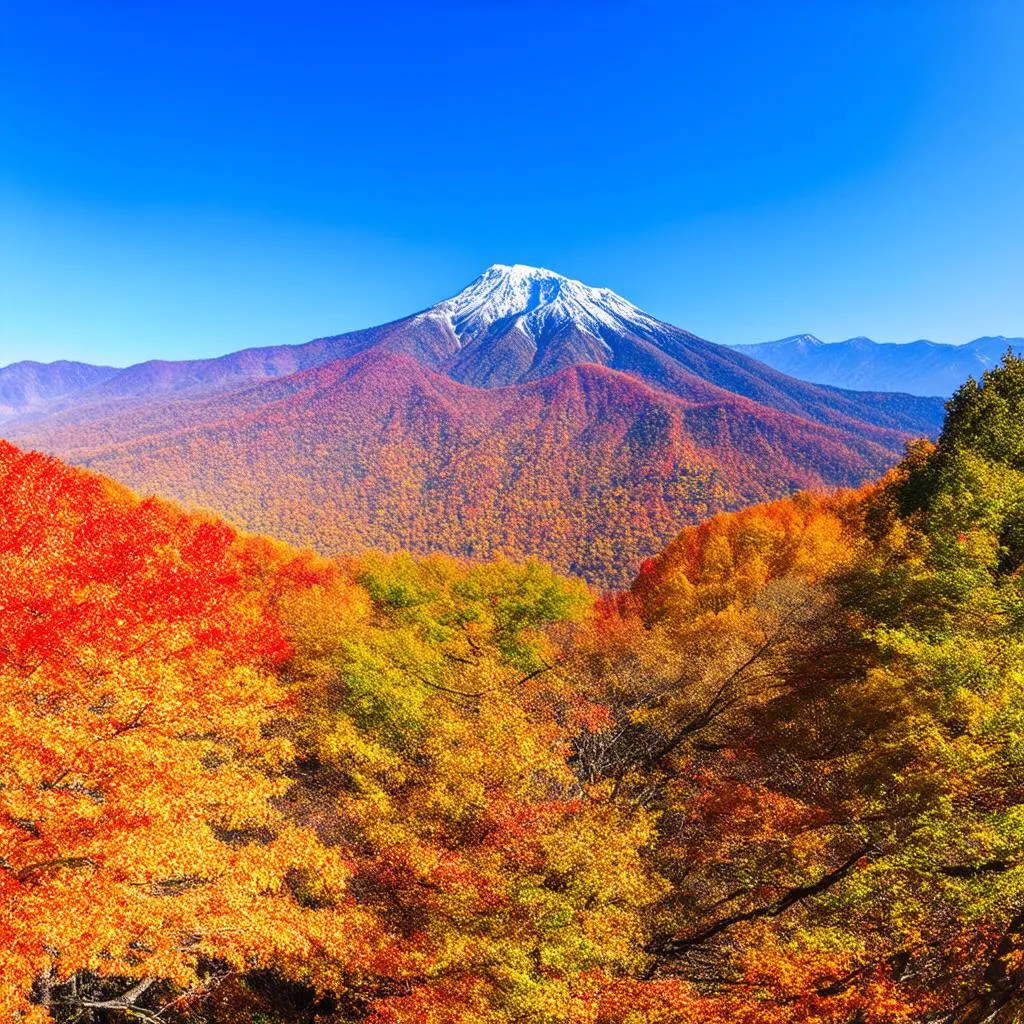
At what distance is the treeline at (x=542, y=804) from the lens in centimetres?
1023

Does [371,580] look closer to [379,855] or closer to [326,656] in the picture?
[326,656]

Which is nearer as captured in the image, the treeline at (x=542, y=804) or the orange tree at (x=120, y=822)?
the treeline at (x=542, y=804)

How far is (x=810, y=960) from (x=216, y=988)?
1681cm

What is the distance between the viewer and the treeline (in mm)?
10234

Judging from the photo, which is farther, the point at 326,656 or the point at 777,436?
the point at 777,436

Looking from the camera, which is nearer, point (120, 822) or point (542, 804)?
point (120, 822)

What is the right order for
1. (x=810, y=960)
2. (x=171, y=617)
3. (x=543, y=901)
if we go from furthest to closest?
(x=171, y=617), (x=543, y=901), (x=810, y=960)

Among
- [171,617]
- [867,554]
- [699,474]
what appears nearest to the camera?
[171,617]

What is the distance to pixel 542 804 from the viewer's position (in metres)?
15.4

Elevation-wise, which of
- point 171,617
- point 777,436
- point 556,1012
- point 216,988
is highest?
point 777,436

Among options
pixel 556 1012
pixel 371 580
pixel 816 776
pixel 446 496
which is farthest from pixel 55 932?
pixel 446 496

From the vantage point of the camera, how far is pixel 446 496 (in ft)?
640

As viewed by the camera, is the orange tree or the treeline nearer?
the treeline

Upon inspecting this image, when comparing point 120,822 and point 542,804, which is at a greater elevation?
point 120,822
